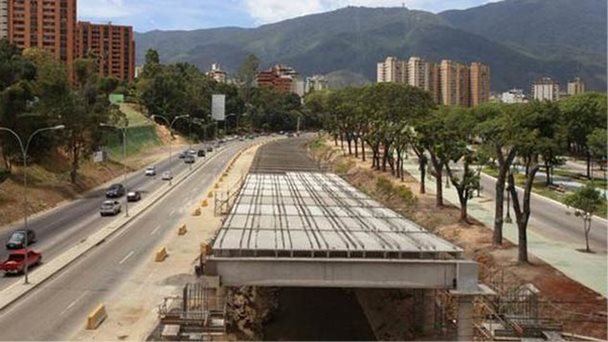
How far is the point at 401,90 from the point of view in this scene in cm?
14488

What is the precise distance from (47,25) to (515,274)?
530 ft

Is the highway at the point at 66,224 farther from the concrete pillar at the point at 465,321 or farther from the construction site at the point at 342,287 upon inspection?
the concrete pillar at the point at 465,321

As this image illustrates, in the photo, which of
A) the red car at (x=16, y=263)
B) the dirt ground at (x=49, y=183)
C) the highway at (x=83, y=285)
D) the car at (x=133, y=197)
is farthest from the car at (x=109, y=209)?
the red car at (x=16, y=263)

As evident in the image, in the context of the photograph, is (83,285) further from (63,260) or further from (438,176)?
(438,176)

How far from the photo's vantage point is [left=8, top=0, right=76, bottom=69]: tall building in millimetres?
177250

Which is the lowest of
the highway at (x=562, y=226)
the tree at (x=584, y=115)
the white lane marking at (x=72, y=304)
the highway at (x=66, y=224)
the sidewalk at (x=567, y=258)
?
the white lane marking at (x=72, y=304)

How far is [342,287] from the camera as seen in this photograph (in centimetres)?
3173

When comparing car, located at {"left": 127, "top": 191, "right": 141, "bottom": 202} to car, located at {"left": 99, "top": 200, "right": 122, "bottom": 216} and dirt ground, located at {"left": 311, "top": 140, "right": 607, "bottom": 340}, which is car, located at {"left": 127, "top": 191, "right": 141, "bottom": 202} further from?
dirt ground, located at {"left": 311, "top": 140, "right": 607, "bottom": 340}

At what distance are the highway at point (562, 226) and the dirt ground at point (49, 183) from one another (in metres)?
43.1

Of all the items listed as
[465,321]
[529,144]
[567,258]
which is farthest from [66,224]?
[465,321]

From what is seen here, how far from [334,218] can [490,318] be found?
12311mm

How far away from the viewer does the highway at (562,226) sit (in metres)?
49.8

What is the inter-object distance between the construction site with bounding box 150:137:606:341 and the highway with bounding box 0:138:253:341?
4362 mm

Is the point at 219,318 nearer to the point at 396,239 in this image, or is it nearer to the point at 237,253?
the point at 237,253
